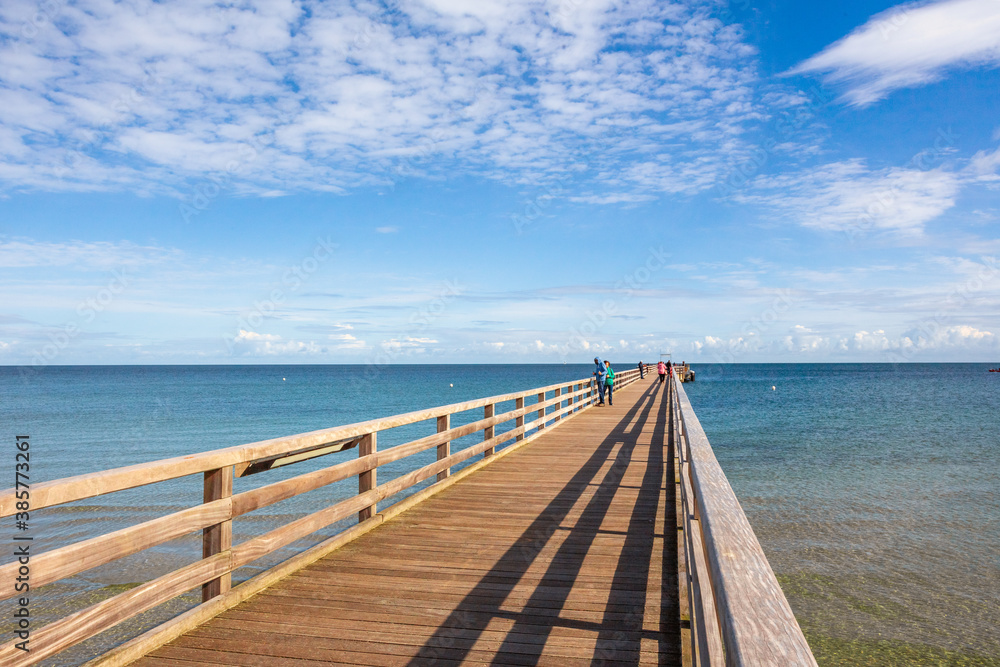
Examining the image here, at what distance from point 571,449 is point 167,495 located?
10171 mm

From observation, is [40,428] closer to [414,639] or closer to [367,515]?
[367,515]

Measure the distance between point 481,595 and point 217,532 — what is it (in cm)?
177

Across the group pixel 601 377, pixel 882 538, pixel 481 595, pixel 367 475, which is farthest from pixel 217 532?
pixel 601 377

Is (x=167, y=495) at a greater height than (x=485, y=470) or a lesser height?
lesser

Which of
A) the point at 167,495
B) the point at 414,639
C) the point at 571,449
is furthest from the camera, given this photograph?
the point at 167,495

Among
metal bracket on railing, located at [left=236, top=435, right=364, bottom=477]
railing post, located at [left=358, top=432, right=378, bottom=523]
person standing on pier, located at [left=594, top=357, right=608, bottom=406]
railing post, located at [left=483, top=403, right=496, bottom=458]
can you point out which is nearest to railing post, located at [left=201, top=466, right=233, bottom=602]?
metal bracket on railing, located at [left=236, top=435, right=364, bottom=477]

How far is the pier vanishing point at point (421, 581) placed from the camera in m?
2.33

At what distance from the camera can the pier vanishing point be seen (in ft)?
7.64

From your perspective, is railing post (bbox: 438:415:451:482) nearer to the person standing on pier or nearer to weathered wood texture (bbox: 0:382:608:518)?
weathered wood texture (bbox: 0:382:608:518)

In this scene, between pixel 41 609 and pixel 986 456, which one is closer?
pixel 41 609

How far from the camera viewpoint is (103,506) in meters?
13.6

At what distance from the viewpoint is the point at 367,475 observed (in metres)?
5.82

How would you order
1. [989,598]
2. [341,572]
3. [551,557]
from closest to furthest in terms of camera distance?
1. [341,572]
2. [551,557]
3. [989,598]

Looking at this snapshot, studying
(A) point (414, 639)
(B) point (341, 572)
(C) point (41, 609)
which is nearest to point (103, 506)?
(C) point (41, 609)
